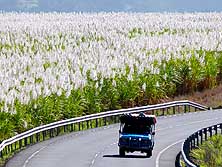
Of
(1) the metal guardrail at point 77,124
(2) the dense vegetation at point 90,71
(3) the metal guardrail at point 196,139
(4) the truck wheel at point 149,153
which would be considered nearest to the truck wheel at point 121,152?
(4) the truck wheel at point 149,153

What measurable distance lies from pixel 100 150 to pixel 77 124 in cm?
860

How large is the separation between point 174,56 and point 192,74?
3002 mm

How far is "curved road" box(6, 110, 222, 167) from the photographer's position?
2997 cm

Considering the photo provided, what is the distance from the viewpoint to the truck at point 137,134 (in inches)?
1206

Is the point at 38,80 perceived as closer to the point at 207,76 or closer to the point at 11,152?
the point at 11,152

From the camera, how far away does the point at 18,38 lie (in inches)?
2645

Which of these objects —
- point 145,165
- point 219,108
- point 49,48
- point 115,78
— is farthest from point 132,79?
point 145,165

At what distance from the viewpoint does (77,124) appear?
42125mm

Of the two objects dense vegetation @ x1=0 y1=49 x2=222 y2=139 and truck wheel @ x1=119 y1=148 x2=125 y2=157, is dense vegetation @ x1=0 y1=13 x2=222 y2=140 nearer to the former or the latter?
dense vegetation @ x1=0 y1=49 x2=222 y2=139

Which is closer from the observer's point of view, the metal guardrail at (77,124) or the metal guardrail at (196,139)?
the metal guardrail at (196,139)

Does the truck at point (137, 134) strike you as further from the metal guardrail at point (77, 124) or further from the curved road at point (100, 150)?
the metal guardrail at point (77, 124)

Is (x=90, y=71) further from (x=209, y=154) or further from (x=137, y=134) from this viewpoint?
(x=209, y=154)

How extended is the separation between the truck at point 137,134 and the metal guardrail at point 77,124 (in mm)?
4449

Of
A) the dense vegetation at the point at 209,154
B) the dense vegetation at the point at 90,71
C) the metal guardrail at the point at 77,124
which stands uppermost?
the dense vegetation at the point at 90,71
